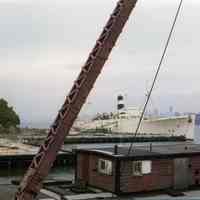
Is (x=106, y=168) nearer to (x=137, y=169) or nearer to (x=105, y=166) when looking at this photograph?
(x=105, y=166)

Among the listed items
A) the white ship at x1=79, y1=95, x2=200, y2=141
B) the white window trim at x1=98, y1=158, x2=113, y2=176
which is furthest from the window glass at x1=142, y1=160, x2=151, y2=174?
the white ship at x1=79, y1=95, x2=200, y2=141

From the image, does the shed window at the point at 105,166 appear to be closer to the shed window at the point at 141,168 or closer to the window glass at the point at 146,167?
the shed window at the point at 141,168

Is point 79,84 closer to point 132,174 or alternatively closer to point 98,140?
point 132,174

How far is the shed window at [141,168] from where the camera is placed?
3081 centimetres

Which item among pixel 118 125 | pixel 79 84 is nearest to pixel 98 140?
pixel 118 125

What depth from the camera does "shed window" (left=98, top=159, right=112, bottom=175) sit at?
30.8m

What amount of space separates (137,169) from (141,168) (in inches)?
10.4

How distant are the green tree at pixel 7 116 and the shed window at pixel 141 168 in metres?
78.0

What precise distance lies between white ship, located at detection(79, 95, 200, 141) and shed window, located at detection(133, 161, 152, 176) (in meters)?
98.3

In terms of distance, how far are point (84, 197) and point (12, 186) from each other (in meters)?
8.07

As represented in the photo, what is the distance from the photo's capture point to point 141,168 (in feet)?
102

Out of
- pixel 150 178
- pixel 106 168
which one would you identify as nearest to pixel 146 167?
pixel 150 178

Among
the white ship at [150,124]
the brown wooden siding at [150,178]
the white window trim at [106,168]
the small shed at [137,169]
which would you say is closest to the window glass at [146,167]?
the small shed at [137,169]

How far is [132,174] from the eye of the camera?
100 feet
